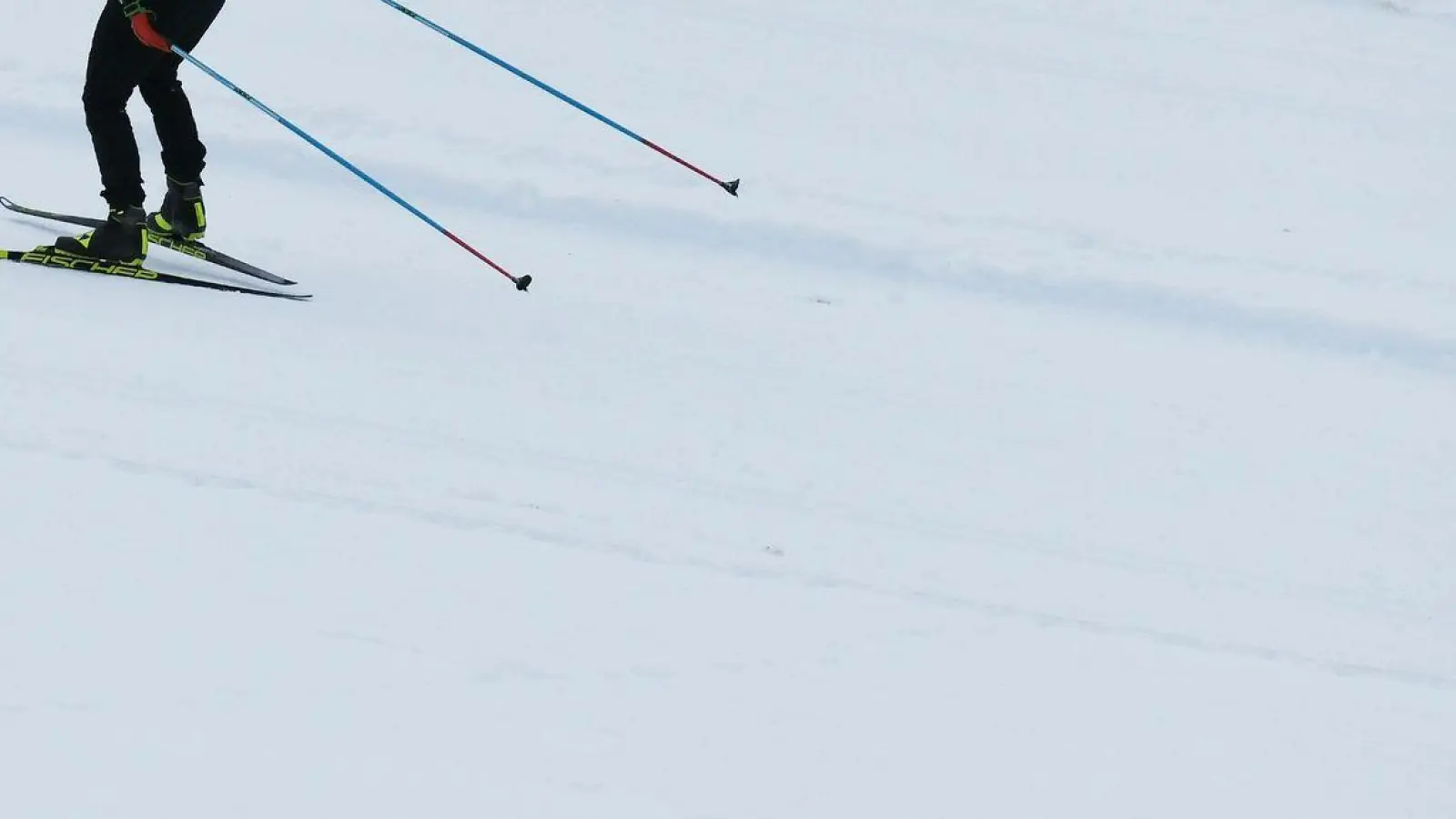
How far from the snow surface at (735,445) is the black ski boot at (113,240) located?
0.10 metres

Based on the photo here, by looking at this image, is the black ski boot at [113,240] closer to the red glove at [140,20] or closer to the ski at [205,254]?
the ski at [205,254]

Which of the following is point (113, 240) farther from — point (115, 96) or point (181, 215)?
point (115, 96)

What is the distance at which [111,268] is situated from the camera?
448cm

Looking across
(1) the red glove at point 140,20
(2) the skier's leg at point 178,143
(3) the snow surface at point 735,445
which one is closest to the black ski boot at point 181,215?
(2) the skier's leg at point 178,143

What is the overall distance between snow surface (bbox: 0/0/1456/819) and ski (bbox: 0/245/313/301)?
6 cm

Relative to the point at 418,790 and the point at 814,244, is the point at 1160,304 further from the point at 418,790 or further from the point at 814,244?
the point at 418,790

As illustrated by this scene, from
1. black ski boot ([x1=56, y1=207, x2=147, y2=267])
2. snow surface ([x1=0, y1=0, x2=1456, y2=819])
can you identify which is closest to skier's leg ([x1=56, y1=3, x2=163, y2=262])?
black ski boot ([x1=56, y1=207, x2=147, y2=267])

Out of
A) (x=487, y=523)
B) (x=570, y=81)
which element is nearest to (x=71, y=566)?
(x=487, y=523)

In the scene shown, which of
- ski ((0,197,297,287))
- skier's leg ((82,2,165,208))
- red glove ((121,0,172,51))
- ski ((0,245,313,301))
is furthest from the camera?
ski ((0,197,297,287))

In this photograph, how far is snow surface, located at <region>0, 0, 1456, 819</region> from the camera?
3.11 m

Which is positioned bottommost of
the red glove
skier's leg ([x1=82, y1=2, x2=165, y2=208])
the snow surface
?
the snow surface

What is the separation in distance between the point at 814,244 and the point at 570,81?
159 cm

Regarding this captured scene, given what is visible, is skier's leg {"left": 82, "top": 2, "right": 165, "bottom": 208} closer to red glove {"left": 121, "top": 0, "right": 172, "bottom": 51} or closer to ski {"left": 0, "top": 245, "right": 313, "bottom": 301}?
red glove {"left": 121, "top": 0, "right": 172, "bottom": 51}

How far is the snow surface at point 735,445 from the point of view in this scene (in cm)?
311
